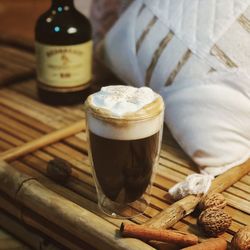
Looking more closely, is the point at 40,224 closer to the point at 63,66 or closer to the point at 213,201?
the point at 213,201

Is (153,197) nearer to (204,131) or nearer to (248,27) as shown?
(204,131)

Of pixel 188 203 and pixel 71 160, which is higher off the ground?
pixel 188 203

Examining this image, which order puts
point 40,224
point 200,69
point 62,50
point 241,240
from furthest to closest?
1. point 62,50
2. point 200,69
3. point 40,224
4. point 241,240

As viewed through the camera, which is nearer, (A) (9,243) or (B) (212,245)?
(B) (212,245)

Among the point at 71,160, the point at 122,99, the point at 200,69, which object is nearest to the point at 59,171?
the point at 71,160

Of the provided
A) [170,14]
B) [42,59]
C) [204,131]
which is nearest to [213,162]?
[204,131]

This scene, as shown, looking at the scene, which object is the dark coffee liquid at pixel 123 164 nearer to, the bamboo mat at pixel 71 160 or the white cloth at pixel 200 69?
the bamboo mat at pixel 71 160

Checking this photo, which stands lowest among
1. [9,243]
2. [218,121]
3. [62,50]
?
[9,243]
